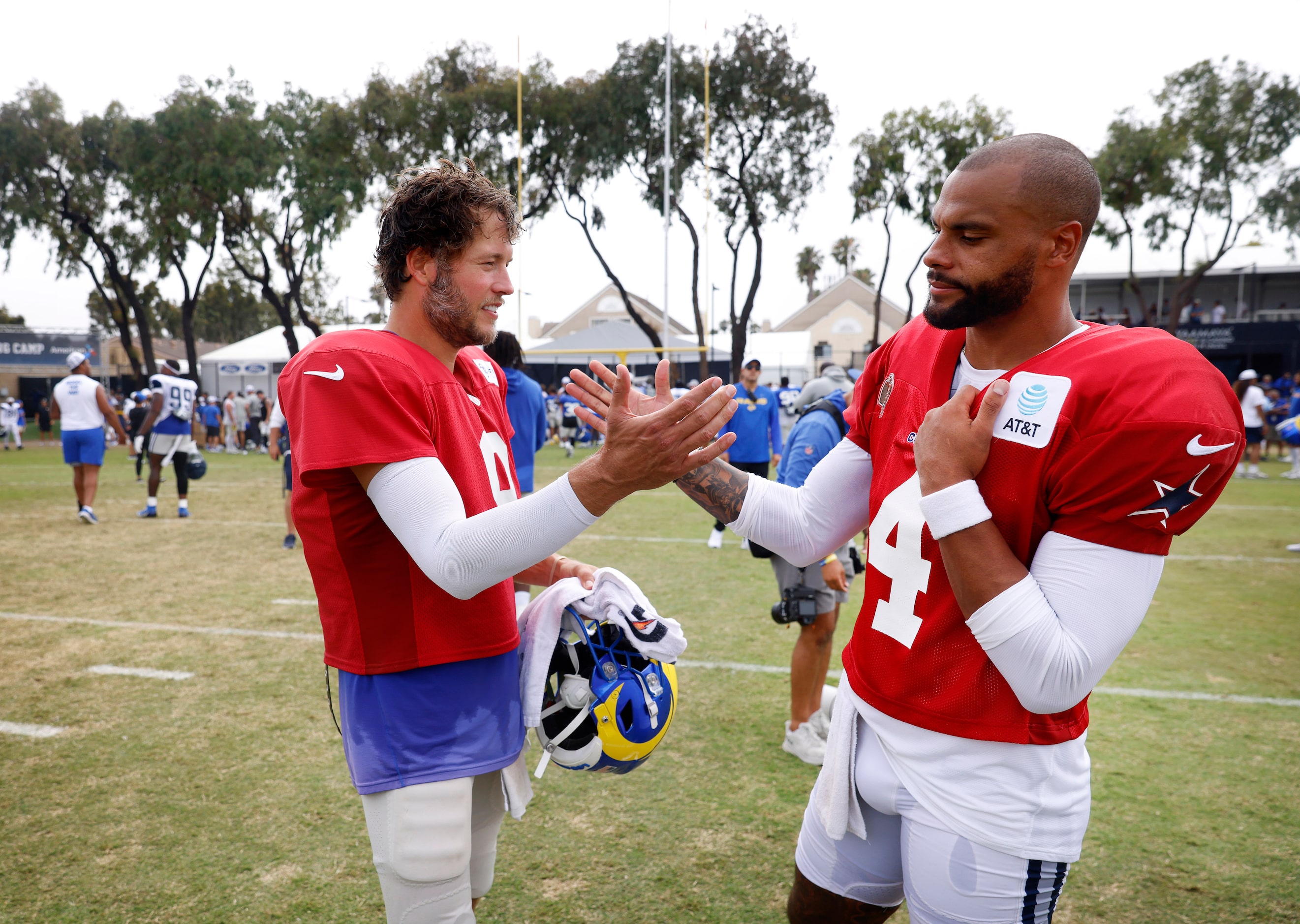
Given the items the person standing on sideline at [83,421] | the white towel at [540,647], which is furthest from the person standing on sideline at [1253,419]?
the person standing on sideline at [83,421]

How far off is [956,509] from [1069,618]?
0.88 ft

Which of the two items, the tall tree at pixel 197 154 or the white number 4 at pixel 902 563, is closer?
the white number 4 at pixel 902 563

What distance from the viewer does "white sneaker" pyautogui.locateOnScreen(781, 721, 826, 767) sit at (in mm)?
4211

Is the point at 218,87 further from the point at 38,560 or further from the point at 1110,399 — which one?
the point at 1110,399

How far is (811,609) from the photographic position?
432 cm

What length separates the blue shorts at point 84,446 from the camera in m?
10.6

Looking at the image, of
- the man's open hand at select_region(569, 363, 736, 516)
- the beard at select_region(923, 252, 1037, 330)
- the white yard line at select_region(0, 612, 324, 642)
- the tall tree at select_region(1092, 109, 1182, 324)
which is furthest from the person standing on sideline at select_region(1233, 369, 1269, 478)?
the man's open hand at select_region(569, 363, 736, 516)

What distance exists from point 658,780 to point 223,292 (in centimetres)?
6380

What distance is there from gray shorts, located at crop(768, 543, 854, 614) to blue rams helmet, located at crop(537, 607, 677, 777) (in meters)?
2.31

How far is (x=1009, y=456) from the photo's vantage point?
1.57m

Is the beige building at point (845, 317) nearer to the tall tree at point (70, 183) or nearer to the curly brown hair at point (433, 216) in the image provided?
the tall tree at point (70, 183)

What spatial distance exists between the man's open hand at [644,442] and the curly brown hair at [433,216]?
1.95 feet

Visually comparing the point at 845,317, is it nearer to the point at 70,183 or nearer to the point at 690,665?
the point at 70,183

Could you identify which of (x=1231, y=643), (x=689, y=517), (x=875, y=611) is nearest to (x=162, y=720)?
(x=875, y=611)
